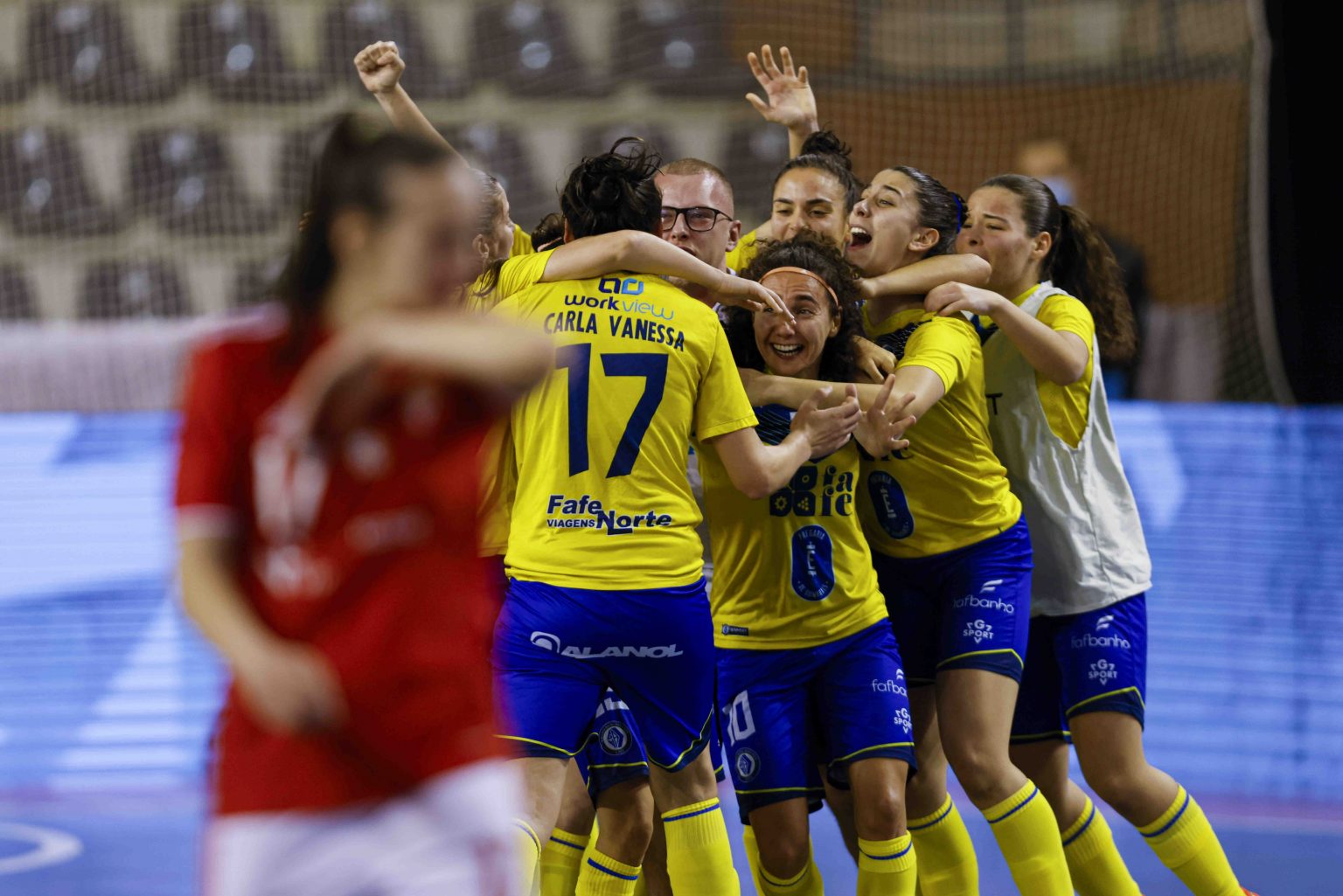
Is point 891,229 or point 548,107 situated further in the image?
point 548,107

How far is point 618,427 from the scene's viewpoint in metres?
3.38

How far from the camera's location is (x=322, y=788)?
1.78m

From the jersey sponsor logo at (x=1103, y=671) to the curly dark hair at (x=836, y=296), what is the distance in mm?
1035

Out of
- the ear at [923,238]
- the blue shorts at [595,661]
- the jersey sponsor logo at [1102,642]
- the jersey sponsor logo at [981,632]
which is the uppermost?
the ear at [923,238]

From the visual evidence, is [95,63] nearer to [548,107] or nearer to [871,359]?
[548,107]

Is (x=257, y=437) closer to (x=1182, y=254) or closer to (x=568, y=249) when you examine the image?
(x=568, y=249)

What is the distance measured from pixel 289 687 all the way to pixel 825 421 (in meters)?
1.94

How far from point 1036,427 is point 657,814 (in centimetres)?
154

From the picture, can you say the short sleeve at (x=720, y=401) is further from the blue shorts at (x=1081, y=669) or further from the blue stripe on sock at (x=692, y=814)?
the blue shorts at (x=1081, y=669)

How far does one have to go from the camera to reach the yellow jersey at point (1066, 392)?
4168 mm

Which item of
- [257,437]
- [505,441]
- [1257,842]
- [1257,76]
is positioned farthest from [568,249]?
[1257,76]

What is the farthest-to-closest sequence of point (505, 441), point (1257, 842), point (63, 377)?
point (63, 377), point (1257, 842), point (505, 441)

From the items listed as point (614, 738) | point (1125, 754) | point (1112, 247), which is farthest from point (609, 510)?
point (1112, 247)

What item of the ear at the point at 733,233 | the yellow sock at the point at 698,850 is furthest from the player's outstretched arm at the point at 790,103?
the yellow sock at the point at 698,850
